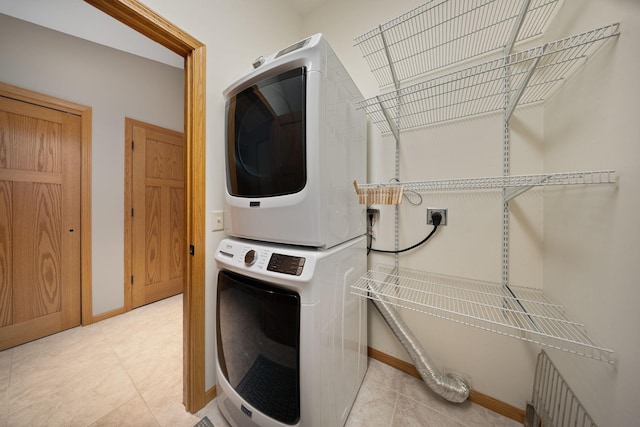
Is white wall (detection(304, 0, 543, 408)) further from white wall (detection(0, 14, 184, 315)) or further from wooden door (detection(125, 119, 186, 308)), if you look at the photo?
white wall (detection(0, 14, 184, 315))

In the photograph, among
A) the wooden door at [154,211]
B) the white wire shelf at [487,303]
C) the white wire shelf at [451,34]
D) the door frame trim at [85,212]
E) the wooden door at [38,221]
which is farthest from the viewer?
the wooden door at [154,211]

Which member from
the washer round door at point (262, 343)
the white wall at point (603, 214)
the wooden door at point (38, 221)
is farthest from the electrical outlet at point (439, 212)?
the wooden door at point (38, 221)

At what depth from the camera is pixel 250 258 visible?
0.88m

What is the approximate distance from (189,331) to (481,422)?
1654 mm

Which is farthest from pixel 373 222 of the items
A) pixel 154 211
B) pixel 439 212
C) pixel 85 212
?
pixel 85 212

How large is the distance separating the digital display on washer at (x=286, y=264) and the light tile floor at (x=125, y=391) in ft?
3.20

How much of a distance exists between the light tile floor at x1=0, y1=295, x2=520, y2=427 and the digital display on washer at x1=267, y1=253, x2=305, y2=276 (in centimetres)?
98

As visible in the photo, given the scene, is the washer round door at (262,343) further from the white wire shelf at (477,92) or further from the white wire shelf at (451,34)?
the white wire shelf at (451,34)

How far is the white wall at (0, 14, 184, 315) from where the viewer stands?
5.53 feet

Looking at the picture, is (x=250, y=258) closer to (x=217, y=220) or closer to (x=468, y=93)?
(x=217, y=220)

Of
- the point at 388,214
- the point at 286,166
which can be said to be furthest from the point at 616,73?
the point at 286,166

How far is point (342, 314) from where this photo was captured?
97cm

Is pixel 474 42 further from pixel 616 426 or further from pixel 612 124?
pixel 616 426

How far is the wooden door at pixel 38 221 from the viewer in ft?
5.37
